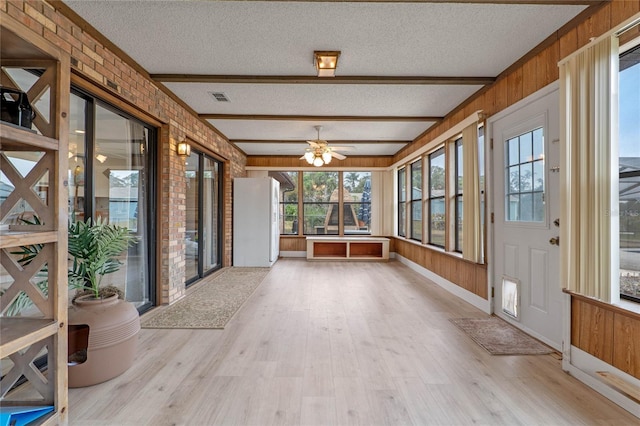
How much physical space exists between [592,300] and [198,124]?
5048mm

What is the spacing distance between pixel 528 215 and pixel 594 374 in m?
1.41

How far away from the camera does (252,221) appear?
6594 mm

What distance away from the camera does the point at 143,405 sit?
1902mm

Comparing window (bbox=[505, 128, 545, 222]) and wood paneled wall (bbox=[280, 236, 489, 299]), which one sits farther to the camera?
wood paneled wall (bbox=[280, 236, 489, 299])

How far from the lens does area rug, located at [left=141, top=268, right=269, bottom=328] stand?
3.25m

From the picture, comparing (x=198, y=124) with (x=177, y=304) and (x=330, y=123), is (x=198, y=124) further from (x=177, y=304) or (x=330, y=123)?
(x=177, y=304)

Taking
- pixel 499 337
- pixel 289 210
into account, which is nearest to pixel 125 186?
pixel 499 337

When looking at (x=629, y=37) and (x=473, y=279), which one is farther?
(x=473, y=279)

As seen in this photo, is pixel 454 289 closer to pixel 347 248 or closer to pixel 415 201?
pixel 415 201

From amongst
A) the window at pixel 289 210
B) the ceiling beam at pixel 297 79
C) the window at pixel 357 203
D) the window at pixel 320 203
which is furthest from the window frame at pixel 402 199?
the ceiling beam at pixel 297 79

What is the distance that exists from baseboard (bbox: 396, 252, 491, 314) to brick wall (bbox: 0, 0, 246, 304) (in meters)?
3.82

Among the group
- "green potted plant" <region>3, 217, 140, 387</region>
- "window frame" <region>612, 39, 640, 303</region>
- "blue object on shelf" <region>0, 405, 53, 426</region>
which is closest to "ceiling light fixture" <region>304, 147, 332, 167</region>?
"green potted plant" <region>3, 217, 140, 387</region>

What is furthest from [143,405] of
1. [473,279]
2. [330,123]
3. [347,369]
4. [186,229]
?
[330,123]

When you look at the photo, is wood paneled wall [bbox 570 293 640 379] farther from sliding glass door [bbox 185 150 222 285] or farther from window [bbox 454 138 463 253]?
sliding glass door [bbox 185 150 222 285]
